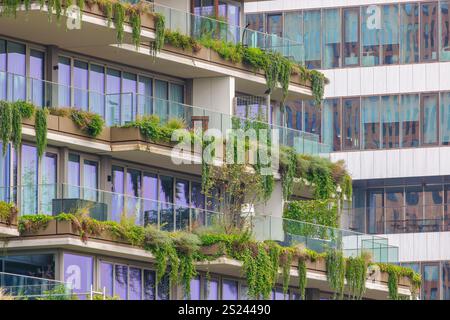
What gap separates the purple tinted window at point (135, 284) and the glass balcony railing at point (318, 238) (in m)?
4.94

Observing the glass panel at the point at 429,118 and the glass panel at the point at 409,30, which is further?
the glass panel at the point at 409,30

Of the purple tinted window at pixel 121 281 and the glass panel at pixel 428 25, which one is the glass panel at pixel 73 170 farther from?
the glass panel at pixel 428 25

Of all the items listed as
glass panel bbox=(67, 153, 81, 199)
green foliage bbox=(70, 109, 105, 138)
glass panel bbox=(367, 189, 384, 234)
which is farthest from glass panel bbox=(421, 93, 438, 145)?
green foliage bbox=(70, 109, 105, 138)

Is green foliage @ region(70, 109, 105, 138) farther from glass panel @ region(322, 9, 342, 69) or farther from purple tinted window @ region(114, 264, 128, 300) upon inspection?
glass panel @ region(322, 9, 342, 69)

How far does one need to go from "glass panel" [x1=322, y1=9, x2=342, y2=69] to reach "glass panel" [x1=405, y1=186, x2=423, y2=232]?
691 cm

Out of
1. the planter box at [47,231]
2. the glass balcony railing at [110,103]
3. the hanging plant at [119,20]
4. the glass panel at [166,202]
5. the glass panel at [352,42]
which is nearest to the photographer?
the planter box at [47,231]

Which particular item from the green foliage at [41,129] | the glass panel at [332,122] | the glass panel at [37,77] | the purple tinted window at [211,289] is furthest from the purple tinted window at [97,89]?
the glass panel at [332,122]

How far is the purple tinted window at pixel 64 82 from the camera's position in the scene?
207ft

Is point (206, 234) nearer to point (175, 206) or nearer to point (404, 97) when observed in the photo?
point (175, 206)

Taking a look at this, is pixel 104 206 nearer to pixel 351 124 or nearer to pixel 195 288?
pixel 195 288

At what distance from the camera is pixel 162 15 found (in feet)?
216

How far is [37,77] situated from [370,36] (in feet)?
114

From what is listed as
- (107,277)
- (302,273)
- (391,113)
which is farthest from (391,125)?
(107,277)

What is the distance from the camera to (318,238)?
70.9 m
